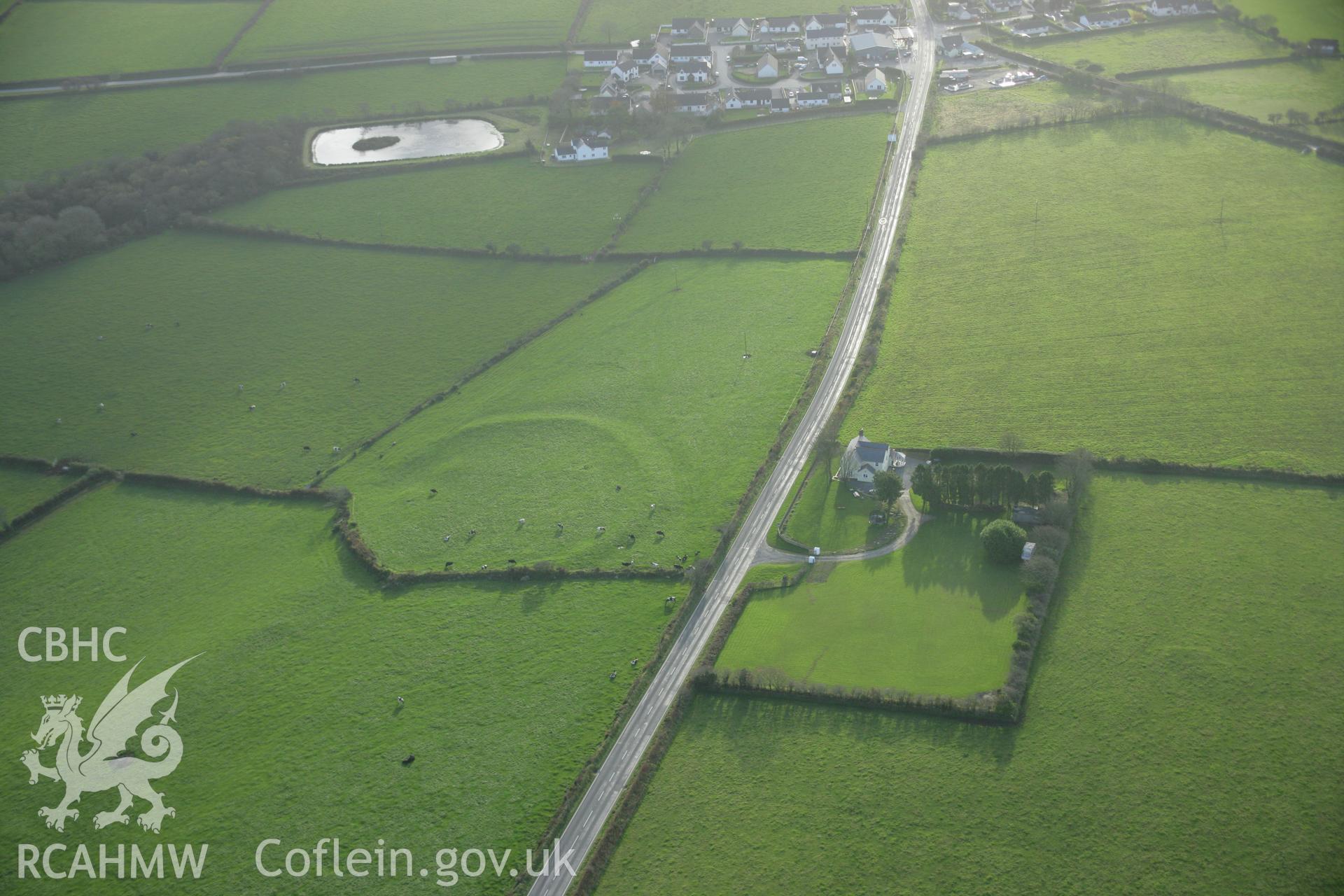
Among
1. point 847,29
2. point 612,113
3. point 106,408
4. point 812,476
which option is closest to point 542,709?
point 812,476

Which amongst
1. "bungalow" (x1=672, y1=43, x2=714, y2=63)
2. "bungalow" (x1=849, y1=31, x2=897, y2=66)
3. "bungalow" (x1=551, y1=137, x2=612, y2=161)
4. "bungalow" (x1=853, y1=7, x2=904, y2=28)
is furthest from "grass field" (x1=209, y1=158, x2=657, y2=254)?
"bungalow" (x1=853, y1=7, x2=904, y2=28)

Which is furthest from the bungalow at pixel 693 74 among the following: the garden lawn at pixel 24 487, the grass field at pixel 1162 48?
the garden lawn at pixel 24 487

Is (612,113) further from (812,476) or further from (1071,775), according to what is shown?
Answer: (1071,775)

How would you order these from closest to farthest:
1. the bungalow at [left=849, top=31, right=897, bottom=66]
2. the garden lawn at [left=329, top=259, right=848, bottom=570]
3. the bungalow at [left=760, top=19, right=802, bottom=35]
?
the garden lawn at [left=329, top=259, right=848, bottom=570]
the bungalow at [left=849, top=31, right=897, bottom=66]
the bungalow at [left=760, top=19, right=802, bottom=35]

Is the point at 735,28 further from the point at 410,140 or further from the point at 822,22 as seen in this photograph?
the point at 410,140

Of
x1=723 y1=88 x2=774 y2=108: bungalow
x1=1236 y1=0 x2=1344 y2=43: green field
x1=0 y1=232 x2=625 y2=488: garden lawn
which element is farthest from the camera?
x1=1236 y1=0 x2=1344 y2=43: green field

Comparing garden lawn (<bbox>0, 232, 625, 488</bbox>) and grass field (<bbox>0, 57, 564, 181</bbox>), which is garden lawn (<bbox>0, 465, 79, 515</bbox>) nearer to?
garden lawn (<bbox>0, 232, 625, 488</bbox>)
